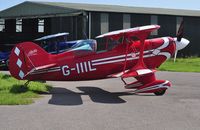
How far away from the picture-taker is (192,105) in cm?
1169

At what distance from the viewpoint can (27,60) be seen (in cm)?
1398

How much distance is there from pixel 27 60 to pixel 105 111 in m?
4.55

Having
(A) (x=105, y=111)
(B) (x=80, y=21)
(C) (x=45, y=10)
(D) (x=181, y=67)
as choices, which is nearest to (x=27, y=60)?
(A) (x=105, y=111)

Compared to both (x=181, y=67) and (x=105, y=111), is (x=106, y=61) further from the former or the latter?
→ (x=181, y=67)

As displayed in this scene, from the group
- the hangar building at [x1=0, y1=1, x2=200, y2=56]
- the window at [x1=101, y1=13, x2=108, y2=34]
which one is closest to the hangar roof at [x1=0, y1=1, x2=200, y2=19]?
the hangar building at [x1=0, y1=1, x2=200, y2=56]

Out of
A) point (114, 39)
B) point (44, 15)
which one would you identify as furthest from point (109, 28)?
point (114, 39)

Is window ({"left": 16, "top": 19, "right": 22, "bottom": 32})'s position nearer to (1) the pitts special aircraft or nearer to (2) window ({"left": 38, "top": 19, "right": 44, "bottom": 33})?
(2) window ({"left": 38, "top": 19, "right": 44, "bottom": 33})

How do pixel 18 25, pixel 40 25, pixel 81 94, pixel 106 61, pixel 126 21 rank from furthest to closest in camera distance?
pixel 18 25 → pixel 40 25 → pixel 126 21 → pixel 106 61 → pixel 81 94

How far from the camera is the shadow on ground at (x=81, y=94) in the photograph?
1220 cm

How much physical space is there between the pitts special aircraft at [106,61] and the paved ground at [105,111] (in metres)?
0.62

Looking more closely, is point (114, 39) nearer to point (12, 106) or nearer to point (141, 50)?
point (141, 50)

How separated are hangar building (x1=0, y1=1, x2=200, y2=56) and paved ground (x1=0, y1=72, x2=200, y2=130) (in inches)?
844

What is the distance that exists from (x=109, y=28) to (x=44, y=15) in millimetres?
5849

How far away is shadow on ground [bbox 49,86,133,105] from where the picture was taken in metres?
12.2
